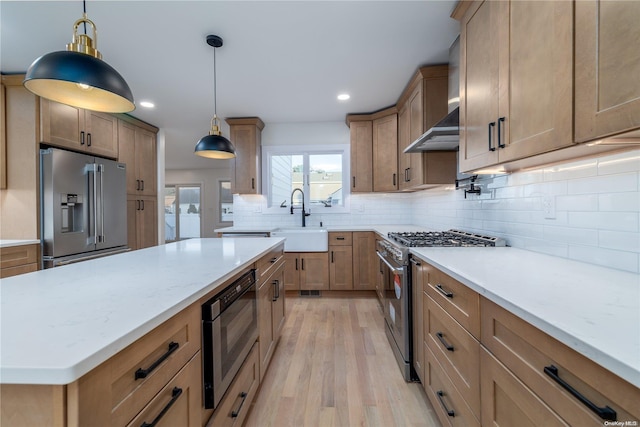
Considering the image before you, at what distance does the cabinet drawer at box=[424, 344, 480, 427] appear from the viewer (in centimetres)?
113

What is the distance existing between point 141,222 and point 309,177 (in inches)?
102

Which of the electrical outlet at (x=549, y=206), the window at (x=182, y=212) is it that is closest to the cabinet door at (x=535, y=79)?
the electrical outlet at (x=549, y=206)

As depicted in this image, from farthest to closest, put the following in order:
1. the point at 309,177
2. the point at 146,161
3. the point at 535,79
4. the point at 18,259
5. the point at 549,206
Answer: the point at 309,177 < the point at 146,161 < the point at 18,259 < the point at 549,206 < the point at 535,79

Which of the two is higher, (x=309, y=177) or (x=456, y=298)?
(x=309, y=177)

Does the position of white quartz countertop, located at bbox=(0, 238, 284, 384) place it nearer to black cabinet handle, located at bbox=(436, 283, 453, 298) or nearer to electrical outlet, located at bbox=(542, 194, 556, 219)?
black cabinet handle, located at bbox=(436, 283, 453, 298)

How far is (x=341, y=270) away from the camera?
3.63 meters

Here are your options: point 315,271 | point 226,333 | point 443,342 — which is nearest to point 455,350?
point 443,342

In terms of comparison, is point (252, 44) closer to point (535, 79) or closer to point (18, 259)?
point (535, 79)

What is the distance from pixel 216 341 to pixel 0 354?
0.61 metres

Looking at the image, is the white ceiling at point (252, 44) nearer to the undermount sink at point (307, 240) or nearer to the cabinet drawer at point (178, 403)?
the undermount sink at point (307, 240)

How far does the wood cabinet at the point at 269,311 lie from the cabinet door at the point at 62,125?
268cm

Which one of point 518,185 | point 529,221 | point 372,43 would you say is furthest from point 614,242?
point 372,43

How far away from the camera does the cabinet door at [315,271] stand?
11.9 feet

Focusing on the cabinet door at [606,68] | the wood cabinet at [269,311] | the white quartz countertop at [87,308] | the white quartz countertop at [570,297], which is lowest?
the wood cabinet at [269,311]
